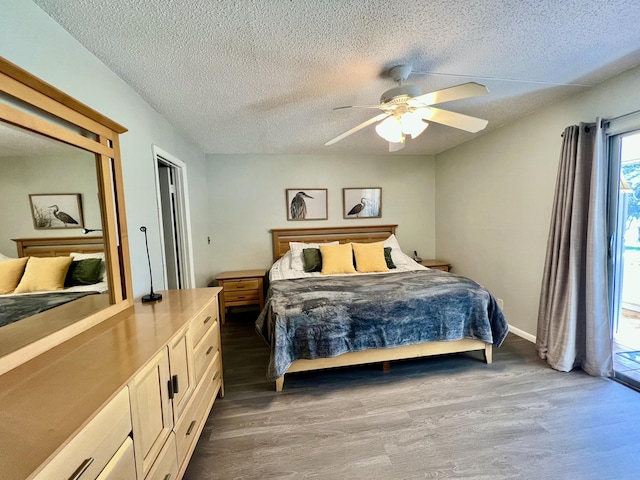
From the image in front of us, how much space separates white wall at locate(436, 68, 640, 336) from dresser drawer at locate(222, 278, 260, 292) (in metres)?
3.00

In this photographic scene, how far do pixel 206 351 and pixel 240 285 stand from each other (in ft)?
6.35

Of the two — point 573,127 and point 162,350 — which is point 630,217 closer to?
point 573,127

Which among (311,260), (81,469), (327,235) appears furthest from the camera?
(327,235)

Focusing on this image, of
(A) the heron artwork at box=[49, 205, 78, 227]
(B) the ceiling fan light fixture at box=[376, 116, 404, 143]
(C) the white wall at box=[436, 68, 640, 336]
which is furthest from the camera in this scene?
(C) the white wall at box=[436, 68, 640, 336]

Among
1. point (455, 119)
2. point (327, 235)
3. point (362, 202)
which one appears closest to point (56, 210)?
point (455, 119)

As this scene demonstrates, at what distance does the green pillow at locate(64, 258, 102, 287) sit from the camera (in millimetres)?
1307

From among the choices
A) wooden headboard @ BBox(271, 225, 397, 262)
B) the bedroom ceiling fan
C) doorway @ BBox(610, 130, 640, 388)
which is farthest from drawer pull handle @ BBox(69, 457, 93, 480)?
wooden headboard @ BBox(271, 225, 397, 262)

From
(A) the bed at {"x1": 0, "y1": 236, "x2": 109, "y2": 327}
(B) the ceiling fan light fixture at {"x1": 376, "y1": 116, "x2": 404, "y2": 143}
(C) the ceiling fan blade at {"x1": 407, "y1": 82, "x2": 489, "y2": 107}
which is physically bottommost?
(A) the bed at {"x1": 0, "y1": 236, "x2": 109, "y2": 327}

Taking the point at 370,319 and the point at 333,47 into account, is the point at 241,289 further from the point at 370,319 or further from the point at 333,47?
the point at 333,47

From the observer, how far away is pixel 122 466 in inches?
34.1

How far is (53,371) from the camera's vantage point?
2.97 feet

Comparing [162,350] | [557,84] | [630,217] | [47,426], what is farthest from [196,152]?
[630,217]

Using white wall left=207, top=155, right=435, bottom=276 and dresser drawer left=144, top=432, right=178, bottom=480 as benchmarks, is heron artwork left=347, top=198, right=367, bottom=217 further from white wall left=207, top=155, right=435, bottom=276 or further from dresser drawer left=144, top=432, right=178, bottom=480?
dresser drawer left=144, top=432, right=178, bottom=480

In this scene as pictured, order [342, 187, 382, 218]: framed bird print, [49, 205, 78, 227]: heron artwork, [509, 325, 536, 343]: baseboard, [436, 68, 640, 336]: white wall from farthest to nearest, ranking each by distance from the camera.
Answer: [342, 187, 382, 218]: framed bird print, [509, 325, 536, 343]: baseboard, [436, 68, 640, 336]: white wall, [49, 205, 78, 227]: heron artwork
